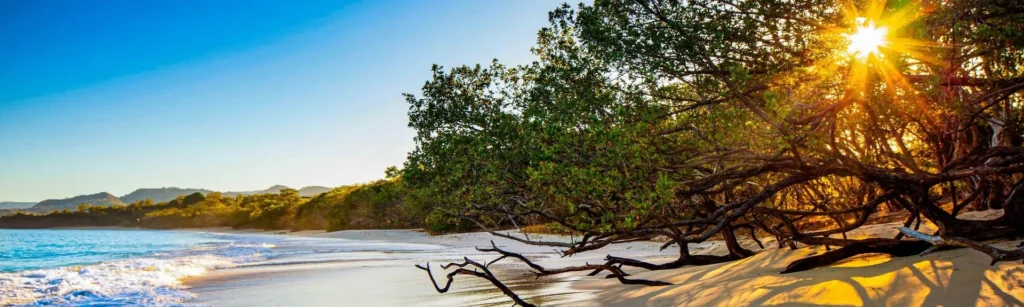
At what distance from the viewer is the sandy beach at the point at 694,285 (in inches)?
224

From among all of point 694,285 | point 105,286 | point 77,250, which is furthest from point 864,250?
point 77,250

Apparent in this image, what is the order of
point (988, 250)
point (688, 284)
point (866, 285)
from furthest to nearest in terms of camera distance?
point (688, 284) < point (866, 285) < point (988, 250)

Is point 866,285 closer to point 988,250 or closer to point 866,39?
point 988,250

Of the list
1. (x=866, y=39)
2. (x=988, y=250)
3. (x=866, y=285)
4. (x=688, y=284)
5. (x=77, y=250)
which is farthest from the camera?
(x=77, y=250)

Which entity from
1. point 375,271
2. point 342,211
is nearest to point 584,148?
point 375,271

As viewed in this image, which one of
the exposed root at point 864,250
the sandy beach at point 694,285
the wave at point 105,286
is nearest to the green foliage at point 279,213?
the sandy beach at point 694,285

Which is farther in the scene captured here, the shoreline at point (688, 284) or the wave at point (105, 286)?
the wave at point (105, 286)

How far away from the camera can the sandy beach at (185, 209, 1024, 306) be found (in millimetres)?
5680

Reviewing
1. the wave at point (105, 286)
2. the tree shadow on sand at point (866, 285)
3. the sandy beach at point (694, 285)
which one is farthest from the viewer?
the wave at point (105, 286)

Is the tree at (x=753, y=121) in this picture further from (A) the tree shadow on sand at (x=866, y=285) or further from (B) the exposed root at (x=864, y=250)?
(A) the tree shadow on sand at (x=866, y=285)

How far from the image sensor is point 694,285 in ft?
27.7

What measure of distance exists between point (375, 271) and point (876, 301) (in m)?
12.6

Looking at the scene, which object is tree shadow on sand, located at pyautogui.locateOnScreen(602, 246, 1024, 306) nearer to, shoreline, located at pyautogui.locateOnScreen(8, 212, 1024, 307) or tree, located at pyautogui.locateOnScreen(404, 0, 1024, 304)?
shoreline, located at pyautogui.locateOnScreen(8, 212, 1024, 307)

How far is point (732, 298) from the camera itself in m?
6.90
